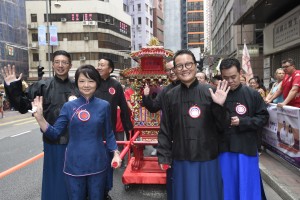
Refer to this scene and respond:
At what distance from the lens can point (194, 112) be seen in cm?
296

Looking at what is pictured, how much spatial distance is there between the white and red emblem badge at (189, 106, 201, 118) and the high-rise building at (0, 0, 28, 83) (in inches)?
1279

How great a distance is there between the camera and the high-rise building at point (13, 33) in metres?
36.0

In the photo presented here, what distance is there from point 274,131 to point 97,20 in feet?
144

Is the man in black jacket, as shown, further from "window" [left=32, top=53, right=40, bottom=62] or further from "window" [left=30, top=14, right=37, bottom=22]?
"window" [left=30, top=14, right=37, bottom=22]

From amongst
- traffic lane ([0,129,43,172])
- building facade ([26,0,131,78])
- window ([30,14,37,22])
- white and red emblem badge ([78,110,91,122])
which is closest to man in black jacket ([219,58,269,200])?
white and red emblem badge ([78,110,91,122])

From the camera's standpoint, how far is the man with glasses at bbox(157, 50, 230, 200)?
2.94 m

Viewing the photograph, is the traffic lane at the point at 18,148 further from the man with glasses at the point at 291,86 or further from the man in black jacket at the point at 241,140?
the man with glasses at the point at 291,86

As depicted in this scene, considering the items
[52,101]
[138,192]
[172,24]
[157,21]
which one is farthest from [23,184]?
[157,21]

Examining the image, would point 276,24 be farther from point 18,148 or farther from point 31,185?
point 31,185

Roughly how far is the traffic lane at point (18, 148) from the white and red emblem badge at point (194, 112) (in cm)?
515

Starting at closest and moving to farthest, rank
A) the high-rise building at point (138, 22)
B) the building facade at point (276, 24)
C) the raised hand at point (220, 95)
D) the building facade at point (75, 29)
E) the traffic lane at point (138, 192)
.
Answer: the raised hand at point (220, 95)
the traffic lane at point (138, 192)
the building facade at point (276, 24)
the building facade at point (75, 29)
the high-rise building at point (138, 22)

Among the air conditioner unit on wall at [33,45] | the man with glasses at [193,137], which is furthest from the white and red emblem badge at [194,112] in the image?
the air conditioner unit on wall at [33,45]

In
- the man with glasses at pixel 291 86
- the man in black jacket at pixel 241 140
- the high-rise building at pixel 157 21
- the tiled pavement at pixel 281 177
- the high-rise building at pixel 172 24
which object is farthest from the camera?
the high-rise building at pixel 157 21

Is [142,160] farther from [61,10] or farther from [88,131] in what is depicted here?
[61,10]
